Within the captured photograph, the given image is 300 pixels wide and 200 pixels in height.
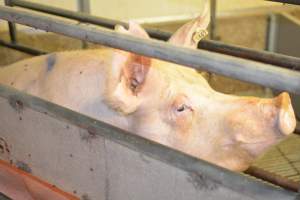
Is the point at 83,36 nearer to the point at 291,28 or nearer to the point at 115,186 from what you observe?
the point at 115,186

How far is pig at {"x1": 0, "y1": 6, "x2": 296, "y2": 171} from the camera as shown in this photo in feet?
3.53

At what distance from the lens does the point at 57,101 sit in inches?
55.2

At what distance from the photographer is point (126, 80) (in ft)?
3.72

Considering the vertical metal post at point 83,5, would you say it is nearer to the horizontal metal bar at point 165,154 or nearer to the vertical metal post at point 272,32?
the vertical metal post at point 272,32

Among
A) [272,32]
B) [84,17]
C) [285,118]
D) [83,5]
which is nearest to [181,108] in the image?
[285,118]

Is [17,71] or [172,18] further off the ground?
[17,71]

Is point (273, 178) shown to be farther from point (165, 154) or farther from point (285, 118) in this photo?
point (165, 154)

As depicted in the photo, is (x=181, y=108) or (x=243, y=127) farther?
(x=181, y=108)

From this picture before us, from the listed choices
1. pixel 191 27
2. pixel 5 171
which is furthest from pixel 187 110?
pixel 5 171

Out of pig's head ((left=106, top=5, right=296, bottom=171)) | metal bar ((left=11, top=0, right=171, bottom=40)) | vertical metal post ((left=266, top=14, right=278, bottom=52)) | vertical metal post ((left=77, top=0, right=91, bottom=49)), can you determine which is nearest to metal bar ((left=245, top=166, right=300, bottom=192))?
pig's head ((left=106, top=5, right=296, bottom=171))

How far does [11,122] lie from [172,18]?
7.05ft

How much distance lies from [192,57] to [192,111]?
17.6 inches

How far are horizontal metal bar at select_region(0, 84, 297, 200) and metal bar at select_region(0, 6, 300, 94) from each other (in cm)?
18

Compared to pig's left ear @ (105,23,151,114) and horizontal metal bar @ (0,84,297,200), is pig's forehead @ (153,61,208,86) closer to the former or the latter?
pig's left ear @ (105,23,151,114)
